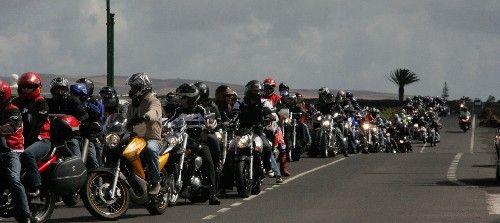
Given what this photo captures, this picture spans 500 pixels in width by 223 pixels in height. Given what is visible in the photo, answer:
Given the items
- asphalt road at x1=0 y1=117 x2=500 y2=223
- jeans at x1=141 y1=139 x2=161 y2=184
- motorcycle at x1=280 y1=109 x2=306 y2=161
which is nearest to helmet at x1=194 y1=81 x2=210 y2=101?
asphalt road at x1=0 y1=117 x2=500 y2=223

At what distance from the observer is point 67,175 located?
1625 cm

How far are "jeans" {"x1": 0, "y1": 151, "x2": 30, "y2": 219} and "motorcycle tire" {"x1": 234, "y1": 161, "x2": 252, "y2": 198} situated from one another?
19.7ft

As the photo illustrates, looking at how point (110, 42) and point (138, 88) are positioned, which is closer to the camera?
point (138, 88)

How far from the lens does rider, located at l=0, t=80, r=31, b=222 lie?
15.1 m

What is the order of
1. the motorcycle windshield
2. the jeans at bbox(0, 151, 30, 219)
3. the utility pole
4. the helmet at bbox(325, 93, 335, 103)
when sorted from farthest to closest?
the helmet at bbox(325, 93, 335, 103)
the utility pole
the motorcycle windshield
the jeans at bbox(0, 151, 30, 219)

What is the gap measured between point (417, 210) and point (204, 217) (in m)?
3.10

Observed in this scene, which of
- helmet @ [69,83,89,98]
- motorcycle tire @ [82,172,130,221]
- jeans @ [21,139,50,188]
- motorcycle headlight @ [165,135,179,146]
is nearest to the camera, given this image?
jeans @ [21,139,50,188]

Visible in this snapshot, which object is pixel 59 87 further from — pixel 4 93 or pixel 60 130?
pixel 4 93

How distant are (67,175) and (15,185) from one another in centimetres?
105

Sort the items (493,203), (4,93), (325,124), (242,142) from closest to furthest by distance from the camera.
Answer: (4,93) < (493,203) < (242,142) < (325,124)

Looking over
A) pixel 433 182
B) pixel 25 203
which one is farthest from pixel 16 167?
pixel 433 182

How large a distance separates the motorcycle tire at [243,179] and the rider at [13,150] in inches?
235

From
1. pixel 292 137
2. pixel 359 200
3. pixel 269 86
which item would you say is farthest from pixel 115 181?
pixel 292 137

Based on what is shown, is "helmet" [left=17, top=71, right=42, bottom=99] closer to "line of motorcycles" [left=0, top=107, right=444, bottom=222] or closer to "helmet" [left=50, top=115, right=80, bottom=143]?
"line of motorcycles" [left=0, top=107, right=444, bottom=222]
